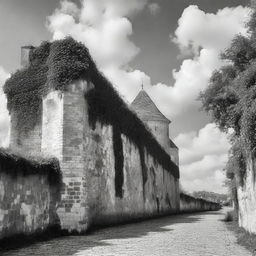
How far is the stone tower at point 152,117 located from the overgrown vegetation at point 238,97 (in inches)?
1031

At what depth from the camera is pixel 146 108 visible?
42156 millimetres

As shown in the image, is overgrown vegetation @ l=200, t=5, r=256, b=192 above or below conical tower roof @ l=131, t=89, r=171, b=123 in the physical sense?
below

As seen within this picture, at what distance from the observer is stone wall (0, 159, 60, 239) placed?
35.7 feet

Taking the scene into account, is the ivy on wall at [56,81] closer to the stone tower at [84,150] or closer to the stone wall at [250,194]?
the stone tower at [84,150]

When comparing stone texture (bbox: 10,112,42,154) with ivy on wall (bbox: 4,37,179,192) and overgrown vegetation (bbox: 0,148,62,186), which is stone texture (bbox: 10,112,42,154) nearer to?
ivy on wall (bbox: 4,37,179,192)

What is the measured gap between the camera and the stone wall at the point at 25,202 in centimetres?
1089

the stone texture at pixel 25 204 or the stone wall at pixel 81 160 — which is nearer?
the stone texture at pixel 25 204

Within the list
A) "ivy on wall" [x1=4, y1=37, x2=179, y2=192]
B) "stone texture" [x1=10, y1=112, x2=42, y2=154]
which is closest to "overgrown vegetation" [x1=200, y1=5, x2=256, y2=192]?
"ivy on wall" [x1=4, y1=37, x2=179, y2=192]

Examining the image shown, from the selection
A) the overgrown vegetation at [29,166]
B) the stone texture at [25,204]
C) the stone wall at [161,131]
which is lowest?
the stone texture at [25,204]

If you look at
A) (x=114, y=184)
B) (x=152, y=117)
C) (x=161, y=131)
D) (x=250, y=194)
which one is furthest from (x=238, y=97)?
(x=161, y=131)

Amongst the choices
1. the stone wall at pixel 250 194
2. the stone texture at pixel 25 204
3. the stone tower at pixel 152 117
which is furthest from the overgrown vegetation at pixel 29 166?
the stone tower at pixel 152 117

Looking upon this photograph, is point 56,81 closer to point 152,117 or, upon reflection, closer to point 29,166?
point 29,166

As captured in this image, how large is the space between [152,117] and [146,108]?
117 cm

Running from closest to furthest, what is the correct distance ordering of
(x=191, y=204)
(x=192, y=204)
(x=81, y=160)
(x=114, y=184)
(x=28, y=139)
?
(x=81, y=160), (x=28, y=139), (x=114, y=184), (x=191, y=204), (x=192, y=204)
